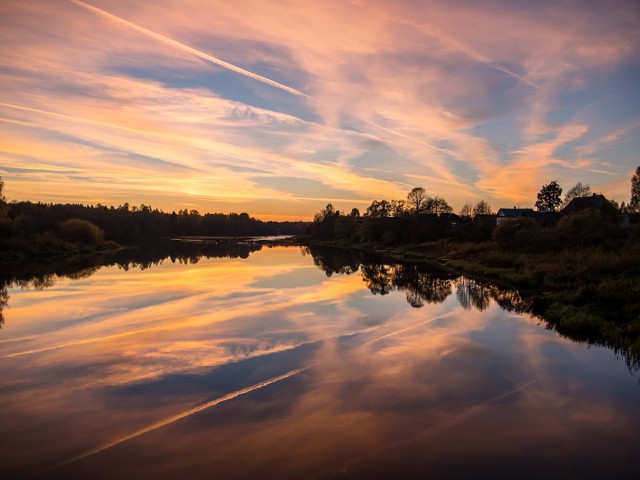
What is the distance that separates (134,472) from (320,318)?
13360mm

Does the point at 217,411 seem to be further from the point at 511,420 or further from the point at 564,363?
the point at 564,363

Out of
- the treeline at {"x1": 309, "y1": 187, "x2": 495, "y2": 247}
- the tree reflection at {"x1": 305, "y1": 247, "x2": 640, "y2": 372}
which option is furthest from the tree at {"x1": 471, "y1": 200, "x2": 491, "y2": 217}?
the tree reflection at {"x1": 305, "y1": 247, "x2": 640, "y2": 372}

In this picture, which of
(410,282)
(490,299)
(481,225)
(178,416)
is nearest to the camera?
(178,416)

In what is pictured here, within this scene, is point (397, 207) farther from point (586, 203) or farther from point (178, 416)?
point (178, 416)

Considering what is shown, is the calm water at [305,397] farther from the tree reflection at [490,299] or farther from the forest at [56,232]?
the forest at [56,232]

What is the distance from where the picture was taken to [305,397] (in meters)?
10.8

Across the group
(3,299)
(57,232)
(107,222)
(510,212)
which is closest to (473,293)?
(3,299)

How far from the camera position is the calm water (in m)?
7.88

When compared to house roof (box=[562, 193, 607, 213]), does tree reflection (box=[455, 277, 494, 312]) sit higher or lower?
lower

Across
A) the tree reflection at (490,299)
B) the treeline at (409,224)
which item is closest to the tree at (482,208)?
the treeline at (409,224)

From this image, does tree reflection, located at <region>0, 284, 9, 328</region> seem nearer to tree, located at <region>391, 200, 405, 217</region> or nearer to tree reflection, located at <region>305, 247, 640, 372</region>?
tree reflection, located at <region>305, 247, 640, 372</region>

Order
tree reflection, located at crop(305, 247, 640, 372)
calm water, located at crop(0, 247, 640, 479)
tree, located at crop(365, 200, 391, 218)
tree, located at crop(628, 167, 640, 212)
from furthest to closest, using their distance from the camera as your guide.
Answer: tree, located at crop(365, 200, 391, 218), tree, located at crop(628, 167, 640, 212), tree reflection, located at crop(305, 247, 640, 372), calm water, located at crop(0, 247, 640, 479)

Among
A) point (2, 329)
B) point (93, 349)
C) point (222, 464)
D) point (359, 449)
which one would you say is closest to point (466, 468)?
point (359, 449)

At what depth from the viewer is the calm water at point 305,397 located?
7879 millimetres
